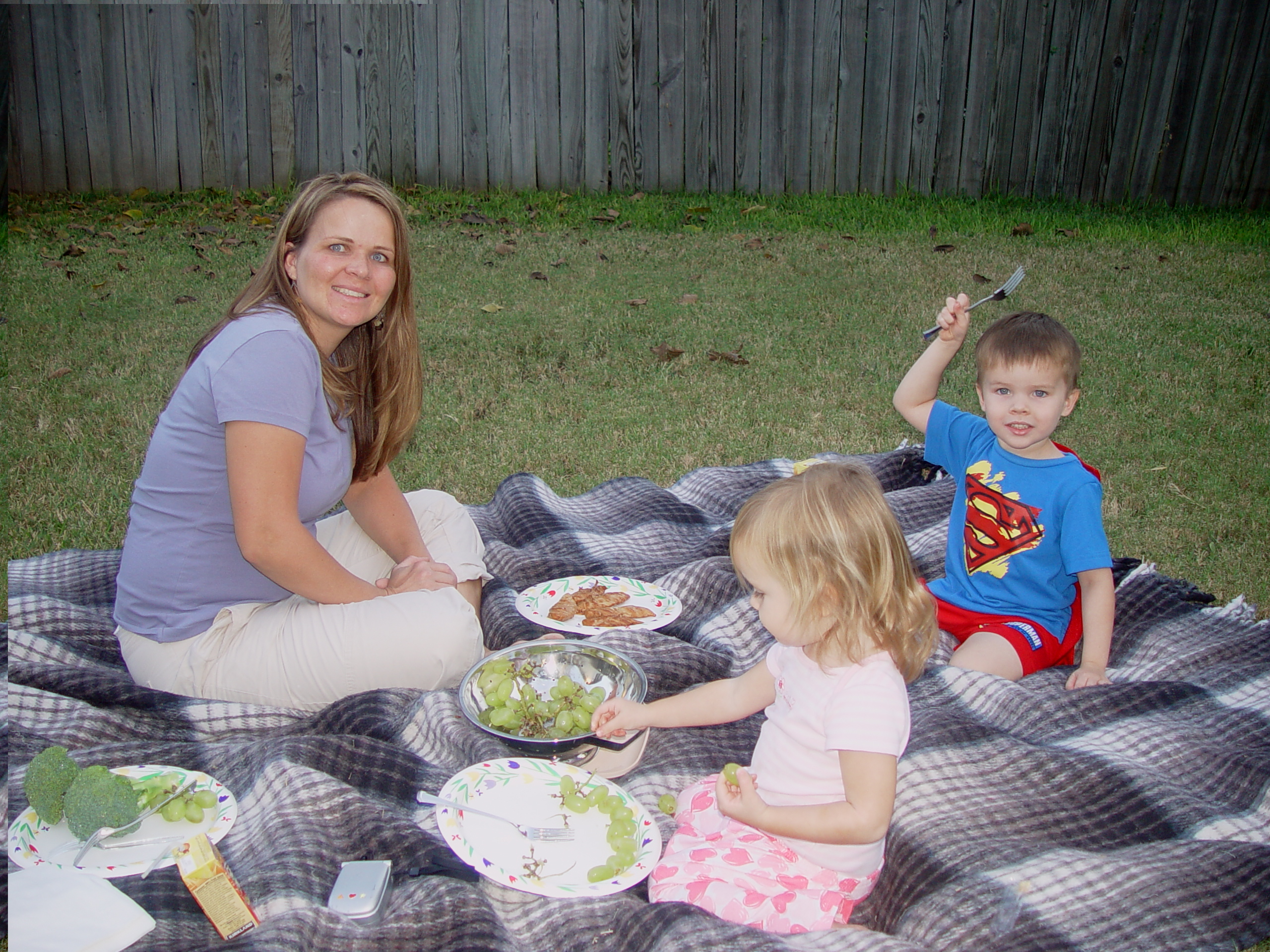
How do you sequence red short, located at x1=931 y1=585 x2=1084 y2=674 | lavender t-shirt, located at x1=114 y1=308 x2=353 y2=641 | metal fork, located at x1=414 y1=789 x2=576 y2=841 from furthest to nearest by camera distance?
1. red short, located at x1=931 y1=585 x2=1084 y2=674
2. lavender t-shirt, located at x1=114 y1=308 x2=353 y2=641
3. metal fork, located at x1=414 y1=789 x2=576 y2=841

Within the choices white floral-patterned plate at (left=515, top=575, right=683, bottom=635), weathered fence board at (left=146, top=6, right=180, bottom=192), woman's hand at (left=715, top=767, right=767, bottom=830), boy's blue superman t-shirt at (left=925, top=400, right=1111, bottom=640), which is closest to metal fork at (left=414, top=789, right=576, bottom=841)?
woman's hand at (left=715, top=767, right=767, bottom=830)

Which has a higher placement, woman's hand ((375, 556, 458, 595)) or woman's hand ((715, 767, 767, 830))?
woman's hand ((715, 767, 767, 830))

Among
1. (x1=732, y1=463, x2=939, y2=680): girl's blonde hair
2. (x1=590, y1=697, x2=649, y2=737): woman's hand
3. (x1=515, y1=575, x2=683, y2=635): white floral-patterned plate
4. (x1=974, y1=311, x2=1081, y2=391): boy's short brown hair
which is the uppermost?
(x1=974, y1=311, x2=1081, y2=391): boy's short brown hair

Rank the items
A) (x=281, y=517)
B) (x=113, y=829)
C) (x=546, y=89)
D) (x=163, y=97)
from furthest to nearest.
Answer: (x=546, y=89), (x=163, y=97), (x=281, y=517), (x=113, y=829)

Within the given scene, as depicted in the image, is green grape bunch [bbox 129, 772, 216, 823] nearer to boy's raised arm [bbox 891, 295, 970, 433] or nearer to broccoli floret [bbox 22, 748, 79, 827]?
broccoli floret [bbox 22, 748, 79, 827]

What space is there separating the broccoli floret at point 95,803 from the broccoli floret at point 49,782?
0.03 meters

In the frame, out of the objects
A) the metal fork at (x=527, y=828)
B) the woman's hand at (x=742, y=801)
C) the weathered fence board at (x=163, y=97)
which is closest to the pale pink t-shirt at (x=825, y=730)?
the woman's hand at (x=742, y=801)

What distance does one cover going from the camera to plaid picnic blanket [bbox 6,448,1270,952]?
2037mm

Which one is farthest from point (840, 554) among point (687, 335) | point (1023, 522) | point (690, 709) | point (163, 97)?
point (163, 97)

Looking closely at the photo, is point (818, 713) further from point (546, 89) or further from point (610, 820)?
point (546, 89)

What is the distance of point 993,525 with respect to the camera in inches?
128

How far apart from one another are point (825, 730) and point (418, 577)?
1472 mm

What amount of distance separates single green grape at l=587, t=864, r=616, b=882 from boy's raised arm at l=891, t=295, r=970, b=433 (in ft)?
6.26

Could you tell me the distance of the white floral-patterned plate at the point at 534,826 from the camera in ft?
6.79
